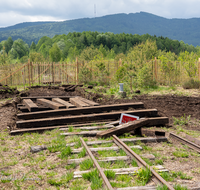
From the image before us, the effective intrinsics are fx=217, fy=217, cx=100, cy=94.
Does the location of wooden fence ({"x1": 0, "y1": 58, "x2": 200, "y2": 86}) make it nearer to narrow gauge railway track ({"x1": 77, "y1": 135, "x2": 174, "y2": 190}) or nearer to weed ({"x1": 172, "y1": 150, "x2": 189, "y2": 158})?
weed ({"x1": 172, "y1": 150, "x2": 189, "y2": 158})

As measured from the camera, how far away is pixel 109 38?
138625 mm

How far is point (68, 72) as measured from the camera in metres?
23.5

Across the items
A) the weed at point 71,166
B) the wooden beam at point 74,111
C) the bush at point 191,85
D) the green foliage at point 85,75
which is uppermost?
the green foliage at point 85,75

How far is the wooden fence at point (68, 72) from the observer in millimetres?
19188

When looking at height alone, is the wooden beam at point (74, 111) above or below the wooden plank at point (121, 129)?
above

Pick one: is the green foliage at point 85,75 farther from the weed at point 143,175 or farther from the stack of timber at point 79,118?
the weed at point 143,175

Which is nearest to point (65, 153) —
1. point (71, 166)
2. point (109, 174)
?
point (71, 166)

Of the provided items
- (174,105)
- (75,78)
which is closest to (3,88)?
(75,78)

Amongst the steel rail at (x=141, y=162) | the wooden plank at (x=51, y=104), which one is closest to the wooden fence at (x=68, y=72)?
the wooden plank at (x=51, y=104)

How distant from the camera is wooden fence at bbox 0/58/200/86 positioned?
1919 centimetres

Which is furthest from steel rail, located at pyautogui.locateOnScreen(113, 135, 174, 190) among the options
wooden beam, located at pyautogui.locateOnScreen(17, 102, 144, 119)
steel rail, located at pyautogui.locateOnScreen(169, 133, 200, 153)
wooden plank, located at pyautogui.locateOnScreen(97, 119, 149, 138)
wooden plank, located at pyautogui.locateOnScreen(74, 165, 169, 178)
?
wooden beam, located at pyautogui.locateOnScreen(17, 102, 144, 119)

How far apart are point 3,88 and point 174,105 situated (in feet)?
37.6

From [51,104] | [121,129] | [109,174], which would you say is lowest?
[109,174]

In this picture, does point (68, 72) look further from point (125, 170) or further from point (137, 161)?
point (125, 170)
